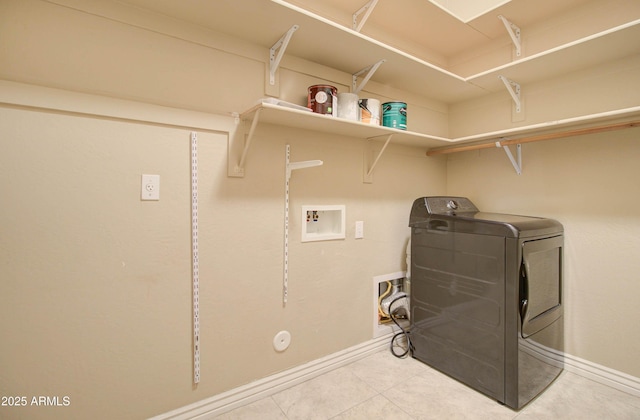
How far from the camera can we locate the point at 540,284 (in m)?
1.58

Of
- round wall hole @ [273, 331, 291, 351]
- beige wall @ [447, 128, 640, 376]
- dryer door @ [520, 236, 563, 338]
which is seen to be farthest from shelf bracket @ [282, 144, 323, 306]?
beige wall @ [447, 128, 640, 376]

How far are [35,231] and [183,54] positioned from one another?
924mm

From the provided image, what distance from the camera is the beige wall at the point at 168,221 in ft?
3.45

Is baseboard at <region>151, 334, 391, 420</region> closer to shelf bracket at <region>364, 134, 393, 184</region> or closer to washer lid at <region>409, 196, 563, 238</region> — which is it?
washer lid at <region>409, 196, 563, 238</region>

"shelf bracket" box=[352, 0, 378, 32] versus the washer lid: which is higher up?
"shelf bracket" box=[352, 0, 378, 32]

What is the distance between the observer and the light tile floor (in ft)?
4.67

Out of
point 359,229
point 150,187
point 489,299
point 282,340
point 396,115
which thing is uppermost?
point 396,115

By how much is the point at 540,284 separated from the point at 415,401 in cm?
92

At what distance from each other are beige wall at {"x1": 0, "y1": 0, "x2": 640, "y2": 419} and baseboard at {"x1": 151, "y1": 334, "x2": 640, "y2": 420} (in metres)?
0.05

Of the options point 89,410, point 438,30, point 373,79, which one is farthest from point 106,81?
point 438,30

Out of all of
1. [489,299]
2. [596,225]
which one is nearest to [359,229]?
[489,299]

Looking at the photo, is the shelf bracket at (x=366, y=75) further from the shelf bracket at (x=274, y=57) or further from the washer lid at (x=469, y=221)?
the washer lid at (x=469, y=221)

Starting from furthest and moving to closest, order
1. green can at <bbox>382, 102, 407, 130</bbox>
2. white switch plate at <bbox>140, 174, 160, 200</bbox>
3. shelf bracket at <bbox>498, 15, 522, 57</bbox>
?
1. shelf bracket at <bbox>498, 15, 522, 57</bbox>
2. green can at <bbox>382, 102, 407, 130</bbox>
3. white switch plate at <bbox>140, 174, 160, 200</bbox>

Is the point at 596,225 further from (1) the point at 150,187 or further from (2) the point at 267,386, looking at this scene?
(1) the point at 150,187
